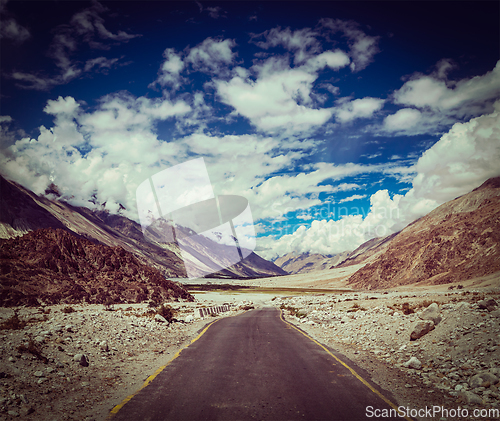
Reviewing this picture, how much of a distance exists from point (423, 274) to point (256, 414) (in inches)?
Result: 3901

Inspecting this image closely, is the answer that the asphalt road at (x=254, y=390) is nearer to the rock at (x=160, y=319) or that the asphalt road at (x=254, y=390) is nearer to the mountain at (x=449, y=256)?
the rock at (x=160, y=319)

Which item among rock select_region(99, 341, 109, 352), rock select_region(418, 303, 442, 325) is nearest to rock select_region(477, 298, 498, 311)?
rock select_region(418, 303, 442, 325)

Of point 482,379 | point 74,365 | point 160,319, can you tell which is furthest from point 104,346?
point 482,379

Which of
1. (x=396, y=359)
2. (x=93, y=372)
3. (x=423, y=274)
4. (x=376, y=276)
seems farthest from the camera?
(x=376, y=276)

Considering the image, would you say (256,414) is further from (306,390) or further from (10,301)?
(10,301)

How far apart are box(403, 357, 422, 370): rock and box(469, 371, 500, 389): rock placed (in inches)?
72.0

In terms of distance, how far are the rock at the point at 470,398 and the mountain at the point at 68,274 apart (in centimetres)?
2975

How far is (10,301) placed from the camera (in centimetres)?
2414

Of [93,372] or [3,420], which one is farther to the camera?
[93,372]

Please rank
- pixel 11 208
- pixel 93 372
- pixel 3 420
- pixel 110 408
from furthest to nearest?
pixel 11 208 → pixel 93 372 → pixel 110 408 → pixel 3 420

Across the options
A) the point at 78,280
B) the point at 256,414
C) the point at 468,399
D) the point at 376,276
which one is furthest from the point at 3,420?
the point at 376,276

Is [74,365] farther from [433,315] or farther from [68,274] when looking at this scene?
[68,274]

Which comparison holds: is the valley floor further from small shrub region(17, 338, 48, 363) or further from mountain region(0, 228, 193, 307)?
mountain region(0, 228, 193, 307)

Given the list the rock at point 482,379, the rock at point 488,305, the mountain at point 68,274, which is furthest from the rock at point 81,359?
the mountain at point 68,274
